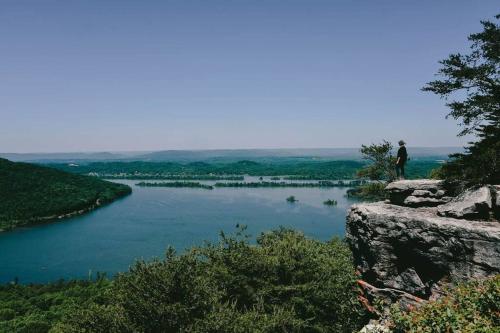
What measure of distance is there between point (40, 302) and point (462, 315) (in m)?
66.4

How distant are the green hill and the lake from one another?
7.33 metres

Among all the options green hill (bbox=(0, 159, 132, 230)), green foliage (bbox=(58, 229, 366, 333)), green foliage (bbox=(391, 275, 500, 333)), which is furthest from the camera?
green hill (bbox=(0, 159, 132, 230))

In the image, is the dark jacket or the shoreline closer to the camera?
the dark jacket

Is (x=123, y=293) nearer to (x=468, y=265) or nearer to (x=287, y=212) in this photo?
(x=468, y=265)

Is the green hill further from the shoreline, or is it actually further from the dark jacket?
the dark jacket

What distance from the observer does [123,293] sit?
23.3 meters

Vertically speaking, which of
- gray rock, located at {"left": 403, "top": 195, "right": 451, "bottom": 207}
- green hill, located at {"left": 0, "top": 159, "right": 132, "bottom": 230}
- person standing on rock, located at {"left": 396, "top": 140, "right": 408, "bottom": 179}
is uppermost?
person standing on rock, located at {"left": 396, "top": 140, "right": 408, "bottom": 179}

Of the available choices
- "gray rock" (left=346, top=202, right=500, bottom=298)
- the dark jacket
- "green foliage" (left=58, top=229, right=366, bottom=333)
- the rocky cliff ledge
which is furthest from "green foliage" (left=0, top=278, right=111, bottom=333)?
the dark jacket

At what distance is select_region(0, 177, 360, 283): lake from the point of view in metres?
92.3

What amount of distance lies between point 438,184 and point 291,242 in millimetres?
13321

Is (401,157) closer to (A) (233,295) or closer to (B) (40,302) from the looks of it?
(A) (233,295)

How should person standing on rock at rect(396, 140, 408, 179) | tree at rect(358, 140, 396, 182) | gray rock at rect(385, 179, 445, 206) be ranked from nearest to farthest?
gray rock at rect(385, 179, 445, 206) → person standing on rock at rect(396, 140, 408, 179) → tree at rect(358, 140, 396, 182)

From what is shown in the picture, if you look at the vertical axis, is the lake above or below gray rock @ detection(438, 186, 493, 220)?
below

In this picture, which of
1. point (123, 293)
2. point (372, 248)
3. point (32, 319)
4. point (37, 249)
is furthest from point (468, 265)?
point (37, 249)
